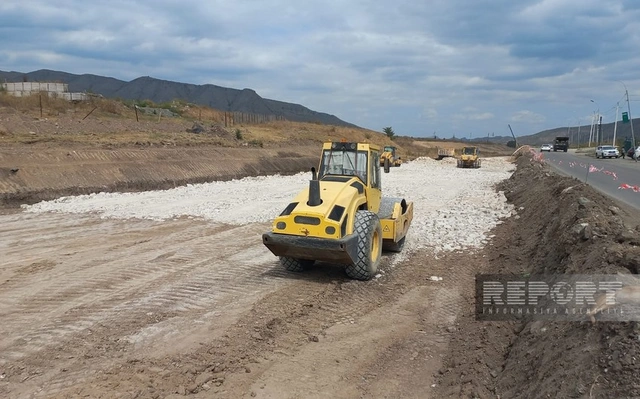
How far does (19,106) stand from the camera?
102ft

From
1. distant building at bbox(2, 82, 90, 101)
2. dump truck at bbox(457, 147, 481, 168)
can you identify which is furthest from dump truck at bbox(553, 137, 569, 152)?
distant building at bbox(2, 82, 90, 101)

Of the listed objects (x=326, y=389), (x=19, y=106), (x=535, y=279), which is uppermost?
(x=19, y=106)

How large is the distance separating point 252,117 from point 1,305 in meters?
55.9

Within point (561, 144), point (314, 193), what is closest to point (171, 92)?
point (561, 144)

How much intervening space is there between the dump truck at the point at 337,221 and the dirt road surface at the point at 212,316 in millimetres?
464

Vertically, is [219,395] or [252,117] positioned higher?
[252,117]

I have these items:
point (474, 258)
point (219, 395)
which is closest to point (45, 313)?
point (219, 395)

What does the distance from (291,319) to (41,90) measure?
40762 mm

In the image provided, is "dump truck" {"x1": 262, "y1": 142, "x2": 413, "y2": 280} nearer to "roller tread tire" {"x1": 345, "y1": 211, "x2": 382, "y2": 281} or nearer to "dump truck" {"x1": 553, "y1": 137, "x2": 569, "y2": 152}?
"roller tread tire" {"x1": 345, "y1": 211, "x2": 382, "y2": 281}

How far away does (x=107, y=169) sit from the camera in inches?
826

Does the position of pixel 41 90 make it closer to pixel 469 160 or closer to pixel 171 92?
pixel 171 92

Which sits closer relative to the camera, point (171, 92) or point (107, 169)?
point (107, 169)

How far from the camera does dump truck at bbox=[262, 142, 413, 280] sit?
24.3 ft

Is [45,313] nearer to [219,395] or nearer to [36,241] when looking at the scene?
[219,395]
